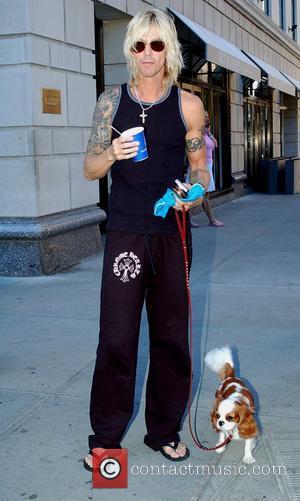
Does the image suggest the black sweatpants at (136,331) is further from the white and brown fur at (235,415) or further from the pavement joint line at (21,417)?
the pavement joint line at (21,417)

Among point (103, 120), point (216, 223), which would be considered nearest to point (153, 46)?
point (103, 120)

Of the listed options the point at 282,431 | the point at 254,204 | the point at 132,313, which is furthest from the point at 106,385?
the point at 254,204

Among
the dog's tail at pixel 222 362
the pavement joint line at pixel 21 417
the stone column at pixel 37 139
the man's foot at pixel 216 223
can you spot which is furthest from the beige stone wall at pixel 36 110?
the dog's tail at pixel 222 362

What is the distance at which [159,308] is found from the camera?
341cm

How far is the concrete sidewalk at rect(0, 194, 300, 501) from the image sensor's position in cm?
327

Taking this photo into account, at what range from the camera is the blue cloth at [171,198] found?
3133mm

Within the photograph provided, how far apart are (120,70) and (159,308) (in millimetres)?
8543

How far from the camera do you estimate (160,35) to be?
3205mm

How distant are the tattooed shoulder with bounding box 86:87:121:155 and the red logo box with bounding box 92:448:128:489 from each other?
56.5 inches

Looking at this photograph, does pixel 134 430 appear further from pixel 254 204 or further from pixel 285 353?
→ pixel 254 204

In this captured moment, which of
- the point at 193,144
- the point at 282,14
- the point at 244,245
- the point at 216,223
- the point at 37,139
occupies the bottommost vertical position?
the point at 244,245

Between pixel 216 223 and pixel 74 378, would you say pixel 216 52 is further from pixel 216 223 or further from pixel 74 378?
pixel 74 378

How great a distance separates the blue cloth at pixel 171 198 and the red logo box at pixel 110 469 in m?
1.18

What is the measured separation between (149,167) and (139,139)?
27 cm
